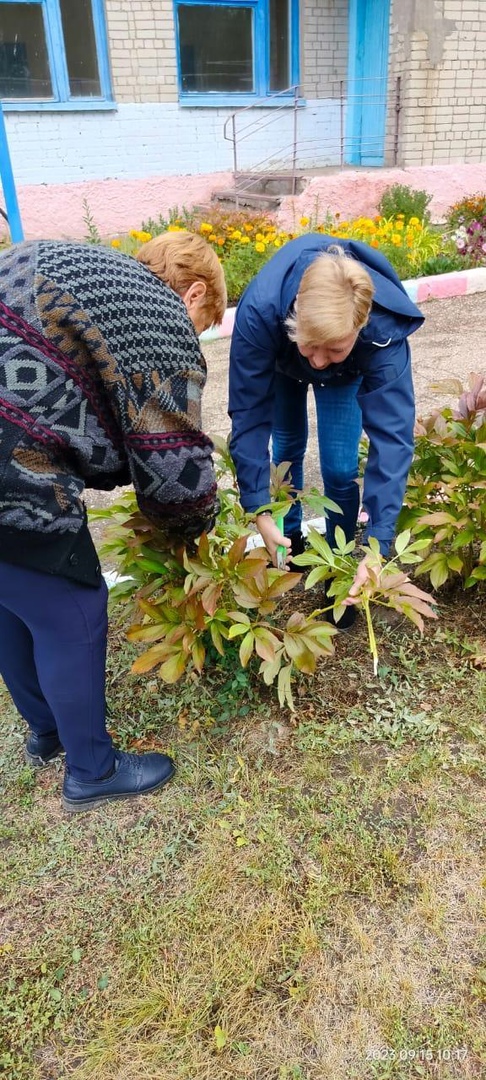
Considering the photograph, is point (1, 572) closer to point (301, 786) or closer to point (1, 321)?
point (1, 321)

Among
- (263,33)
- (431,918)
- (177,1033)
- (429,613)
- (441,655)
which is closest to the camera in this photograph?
(177,1033)

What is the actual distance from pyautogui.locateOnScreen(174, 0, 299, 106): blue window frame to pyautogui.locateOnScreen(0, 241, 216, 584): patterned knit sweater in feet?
26.3

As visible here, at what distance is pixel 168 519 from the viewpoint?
5.64ft

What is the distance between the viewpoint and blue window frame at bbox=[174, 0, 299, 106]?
821 centimetres

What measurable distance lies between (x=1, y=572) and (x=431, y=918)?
4.04ft

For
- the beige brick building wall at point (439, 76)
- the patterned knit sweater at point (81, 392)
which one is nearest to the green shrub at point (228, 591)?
the patterned knit sweater at point (81, 392)

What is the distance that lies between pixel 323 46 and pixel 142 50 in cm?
250

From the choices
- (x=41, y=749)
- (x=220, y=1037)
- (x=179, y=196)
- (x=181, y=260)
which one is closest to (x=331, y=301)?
(x=181, y=260)

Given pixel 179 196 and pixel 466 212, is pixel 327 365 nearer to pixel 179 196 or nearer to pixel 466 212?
pixel 466 212

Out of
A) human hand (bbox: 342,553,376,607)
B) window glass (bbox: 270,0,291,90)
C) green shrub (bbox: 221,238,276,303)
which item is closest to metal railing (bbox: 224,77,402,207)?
window glass (bbox: 270,0,291,90)

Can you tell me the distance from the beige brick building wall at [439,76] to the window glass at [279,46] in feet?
4.28

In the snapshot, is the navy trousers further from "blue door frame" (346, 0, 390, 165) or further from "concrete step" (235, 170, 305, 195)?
"blue door frame" (346, 0, 390, 165)

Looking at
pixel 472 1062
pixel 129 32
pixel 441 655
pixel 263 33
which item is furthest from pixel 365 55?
pixel 472 1062

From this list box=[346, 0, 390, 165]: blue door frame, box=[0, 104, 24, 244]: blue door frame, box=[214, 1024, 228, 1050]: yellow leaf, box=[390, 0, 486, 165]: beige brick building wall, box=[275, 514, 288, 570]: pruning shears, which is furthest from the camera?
box=[346, 0, 390, 165]: blue door frame
